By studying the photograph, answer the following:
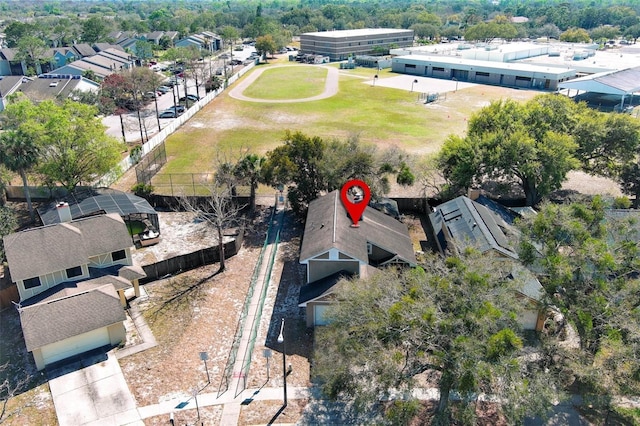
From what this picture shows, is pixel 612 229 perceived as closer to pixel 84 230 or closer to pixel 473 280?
pixel 473 280

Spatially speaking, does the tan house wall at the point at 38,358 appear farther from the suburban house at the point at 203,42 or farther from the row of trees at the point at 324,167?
the suburban house at the point at 203,42

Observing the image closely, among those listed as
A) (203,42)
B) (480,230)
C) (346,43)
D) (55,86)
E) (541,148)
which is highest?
(346,43)

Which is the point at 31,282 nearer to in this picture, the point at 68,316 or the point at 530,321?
the point at 68,316

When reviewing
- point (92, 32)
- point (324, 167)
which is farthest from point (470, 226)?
point (92, 32)

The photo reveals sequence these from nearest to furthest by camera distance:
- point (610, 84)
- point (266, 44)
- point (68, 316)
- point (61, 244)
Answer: point (68, 316) → point (61, 244) → point (610, 84) → point (266, 44)

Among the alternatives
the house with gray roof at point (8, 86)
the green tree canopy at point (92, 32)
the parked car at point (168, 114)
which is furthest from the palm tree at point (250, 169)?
the green tree canopy at point (92, 32)

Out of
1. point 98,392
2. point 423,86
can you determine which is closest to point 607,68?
point 423,86
